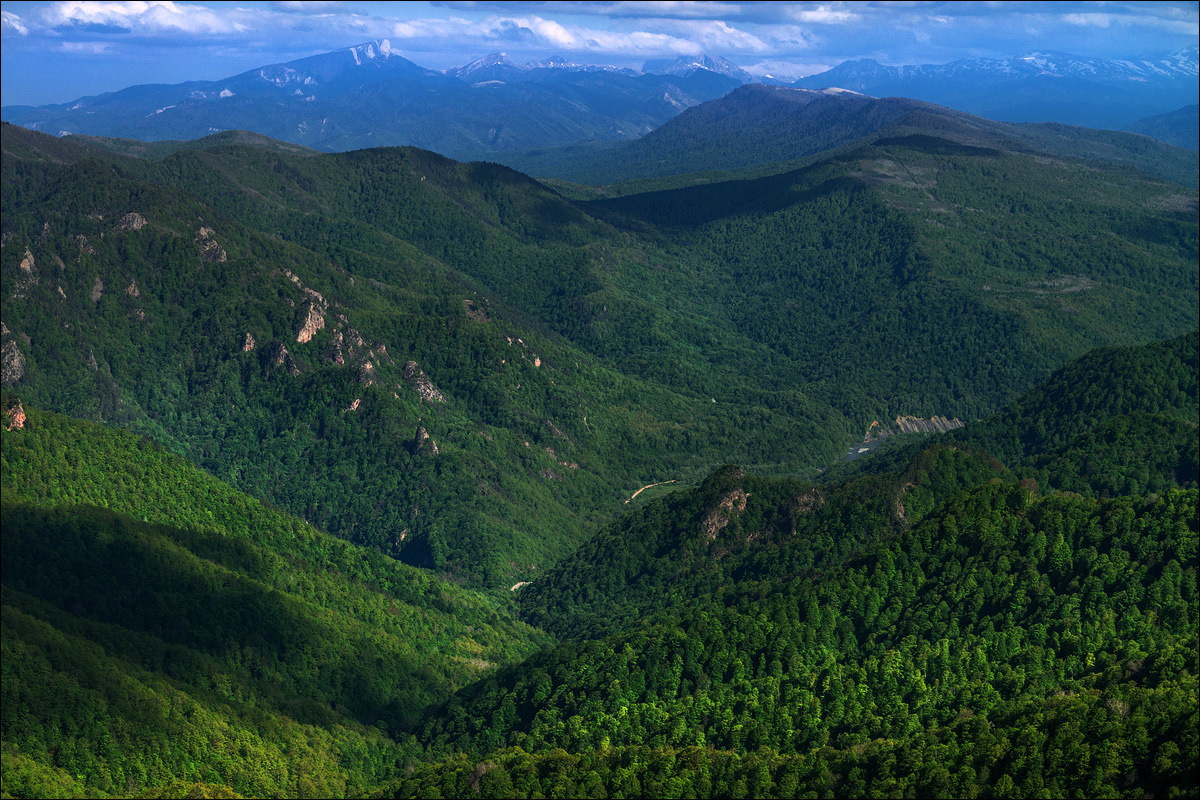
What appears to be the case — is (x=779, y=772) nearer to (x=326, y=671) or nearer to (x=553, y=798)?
(x=553, y=798)

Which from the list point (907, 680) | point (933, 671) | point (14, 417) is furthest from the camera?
point (14, 417)

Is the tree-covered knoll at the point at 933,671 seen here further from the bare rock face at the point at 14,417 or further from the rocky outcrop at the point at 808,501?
the bare rock face at the point at 14,417

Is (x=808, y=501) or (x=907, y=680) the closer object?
(x=907, y=680)

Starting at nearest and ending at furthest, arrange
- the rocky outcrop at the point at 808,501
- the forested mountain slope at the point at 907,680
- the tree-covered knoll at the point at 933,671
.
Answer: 1. the tree-covered knoll at the point at 933,671
2. the forested mountain slope at the point at 907,680
3. the rocky outcrop at the point at 808,501

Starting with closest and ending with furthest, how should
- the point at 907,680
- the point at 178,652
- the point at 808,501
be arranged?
the point at 907,680 < the point at 178,652 < the point at 808,501

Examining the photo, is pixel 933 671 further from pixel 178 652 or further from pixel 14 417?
pixel 14 417

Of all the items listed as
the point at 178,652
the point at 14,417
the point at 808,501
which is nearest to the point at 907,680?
the point at 808,501

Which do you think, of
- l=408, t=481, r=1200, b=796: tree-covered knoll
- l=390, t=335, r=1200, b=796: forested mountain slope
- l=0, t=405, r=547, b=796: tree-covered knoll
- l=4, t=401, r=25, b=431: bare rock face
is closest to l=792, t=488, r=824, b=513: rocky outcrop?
l=390, t=335, r=1200, b=796: forested mountain slope

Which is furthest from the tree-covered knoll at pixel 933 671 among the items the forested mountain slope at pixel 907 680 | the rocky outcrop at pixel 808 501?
the rocky outcrop at pixel 808 501
